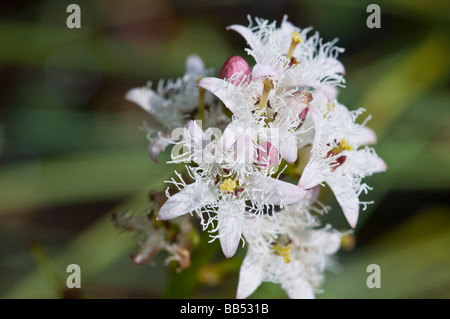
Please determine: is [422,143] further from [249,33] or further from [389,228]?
[249,33]

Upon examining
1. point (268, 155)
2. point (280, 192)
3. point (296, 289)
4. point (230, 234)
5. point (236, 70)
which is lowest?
point (296, 289)

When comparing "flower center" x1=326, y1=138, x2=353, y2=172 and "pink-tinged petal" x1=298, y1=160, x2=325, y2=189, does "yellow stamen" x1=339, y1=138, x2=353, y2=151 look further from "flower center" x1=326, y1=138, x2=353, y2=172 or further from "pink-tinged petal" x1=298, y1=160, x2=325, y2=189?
"pink-tinged petal" x1=298, y1=160, x2=325, y2=189

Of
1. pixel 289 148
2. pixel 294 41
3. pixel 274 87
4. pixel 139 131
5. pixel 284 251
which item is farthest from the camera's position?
pixel 139 131

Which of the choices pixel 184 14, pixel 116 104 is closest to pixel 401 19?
pixel 184 14

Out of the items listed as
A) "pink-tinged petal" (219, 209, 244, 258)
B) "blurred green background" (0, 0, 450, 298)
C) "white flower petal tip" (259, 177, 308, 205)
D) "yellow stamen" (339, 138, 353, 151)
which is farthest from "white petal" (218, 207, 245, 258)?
"blurred green background" (0, 0, 450, 298)

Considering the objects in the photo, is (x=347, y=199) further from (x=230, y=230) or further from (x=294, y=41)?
(x=294, y=41)

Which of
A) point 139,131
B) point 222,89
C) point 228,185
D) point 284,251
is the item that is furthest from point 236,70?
point 139,131
